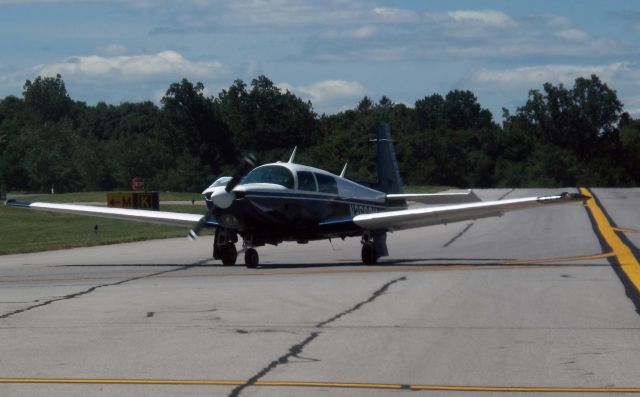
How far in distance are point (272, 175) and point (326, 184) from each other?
139 cm

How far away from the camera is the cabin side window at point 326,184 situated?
75.4ft

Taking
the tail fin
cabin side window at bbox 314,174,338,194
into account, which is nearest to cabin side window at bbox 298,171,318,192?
cabin side window at bbox 314,174,338,194

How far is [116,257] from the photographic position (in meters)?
26.4

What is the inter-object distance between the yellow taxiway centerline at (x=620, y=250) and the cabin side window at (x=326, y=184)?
6.04m

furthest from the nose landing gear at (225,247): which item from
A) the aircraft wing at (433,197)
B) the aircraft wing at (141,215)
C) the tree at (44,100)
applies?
the tree at (44,100)

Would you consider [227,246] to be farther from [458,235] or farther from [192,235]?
[458,235]

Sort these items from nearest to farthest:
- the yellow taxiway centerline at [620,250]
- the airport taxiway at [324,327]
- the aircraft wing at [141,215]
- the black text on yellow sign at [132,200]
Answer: the airport taxiway at [324,327] → the yellow taxiway centerline at [620,250] → the aircraft wing at [141,215] → the black text on yellow sign at [132,200]

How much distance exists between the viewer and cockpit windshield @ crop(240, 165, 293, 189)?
72.7ft

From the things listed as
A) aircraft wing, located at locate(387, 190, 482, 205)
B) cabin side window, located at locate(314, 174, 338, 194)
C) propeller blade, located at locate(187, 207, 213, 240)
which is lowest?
propeller blade, located at locate(187, 207, 213, 240)

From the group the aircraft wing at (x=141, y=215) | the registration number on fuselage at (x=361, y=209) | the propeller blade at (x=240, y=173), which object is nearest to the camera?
the propeller blade at (x=240, y=173)

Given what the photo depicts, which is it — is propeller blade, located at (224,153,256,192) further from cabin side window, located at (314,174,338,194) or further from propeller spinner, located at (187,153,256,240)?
cabin side window, located at (314,174,338,194)

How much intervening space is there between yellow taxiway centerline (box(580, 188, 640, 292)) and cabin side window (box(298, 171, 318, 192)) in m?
6.34

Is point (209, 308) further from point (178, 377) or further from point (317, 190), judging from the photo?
point (317, 190)

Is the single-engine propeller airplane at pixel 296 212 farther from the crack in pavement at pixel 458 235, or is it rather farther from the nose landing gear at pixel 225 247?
the crack in pavement at pixel 458 235
